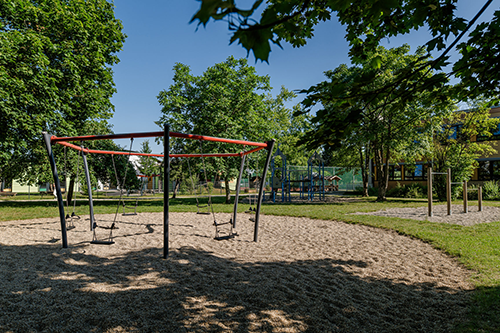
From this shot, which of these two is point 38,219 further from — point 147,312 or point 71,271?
point 147,312

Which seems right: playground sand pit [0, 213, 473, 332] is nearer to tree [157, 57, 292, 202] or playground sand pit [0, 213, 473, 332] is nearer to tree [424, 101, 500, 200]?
tree [157, 57, 292, 202]

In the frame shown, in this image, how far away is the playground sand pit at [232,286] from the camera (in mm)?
2896

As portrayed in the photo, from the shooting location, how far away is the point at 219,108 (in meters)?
18.4

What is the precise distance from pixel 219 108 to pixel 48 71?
9.11 meters

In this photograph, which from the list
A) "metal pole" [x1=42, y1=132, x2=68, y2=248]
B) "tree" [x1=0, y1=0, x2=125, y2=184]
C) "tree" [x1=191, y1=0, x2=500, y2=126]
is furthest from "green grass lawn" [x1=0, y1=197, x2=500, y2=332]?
"metal pole" [x1=42, y1=132, x2=68, y2=248]

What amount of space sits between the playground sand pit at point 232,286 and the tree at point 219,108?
1147 centimetres

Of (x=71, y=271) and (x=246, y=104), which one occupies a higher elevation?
(x=246, y=104)

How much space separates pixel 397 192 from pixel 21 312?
25532 mm

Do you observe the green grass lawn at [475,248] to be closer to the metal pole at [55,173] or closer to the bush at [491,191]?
the metal pole at [55,173]

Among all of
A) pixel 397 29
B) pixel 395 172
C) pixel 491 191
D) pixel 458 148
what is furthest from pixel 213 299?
pixel 395 172

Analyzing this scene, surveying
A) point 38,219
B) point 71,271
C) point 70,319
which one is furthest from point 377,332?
point 38,219

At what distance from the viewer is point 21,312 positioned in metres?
3.10

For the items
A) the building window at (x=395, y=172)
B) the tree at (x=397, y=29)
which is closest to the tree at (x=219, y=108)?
the tree at (x=397, y=29)

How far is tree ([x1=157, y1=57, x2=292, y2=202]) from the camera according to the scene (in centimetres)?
1773
